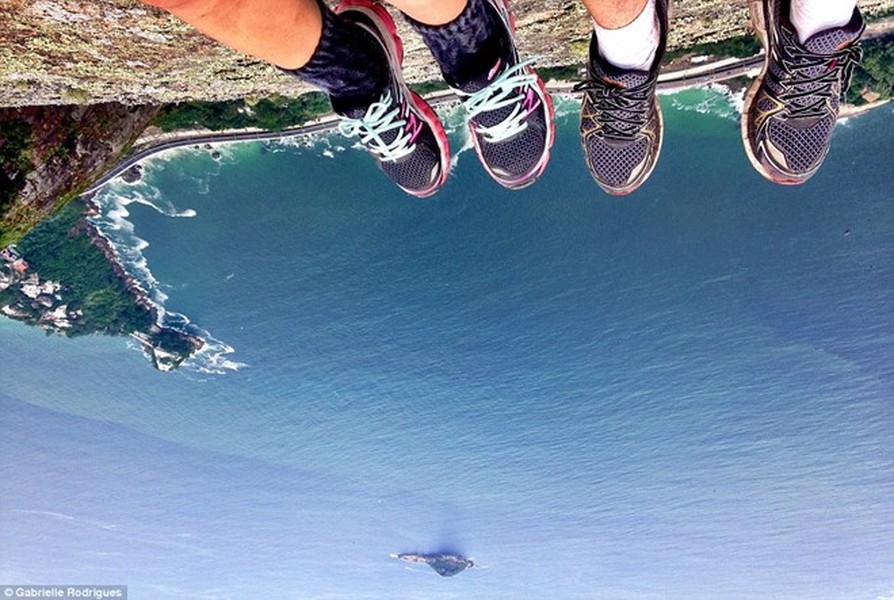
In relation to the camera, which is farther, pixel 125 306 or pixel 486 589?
pixel 486 589

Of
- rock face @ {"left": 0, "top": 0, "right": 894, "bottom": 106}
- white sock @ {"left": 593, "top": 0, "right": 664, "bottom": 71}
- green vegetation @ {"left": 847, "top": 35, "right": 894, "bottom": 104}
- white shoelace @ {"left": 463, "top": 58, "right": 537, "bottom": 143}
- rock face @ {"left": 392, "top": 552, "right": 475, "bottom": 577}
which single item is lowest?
rock face @ {"left": 392, "top": 552, "right": 475, "bottom": 577}

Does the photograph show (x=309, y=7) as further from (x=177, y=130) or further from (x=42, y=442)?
(x=42, y=442)

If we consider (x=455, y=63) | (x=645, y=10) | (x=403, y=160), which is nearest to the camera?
(x=645, y=10)

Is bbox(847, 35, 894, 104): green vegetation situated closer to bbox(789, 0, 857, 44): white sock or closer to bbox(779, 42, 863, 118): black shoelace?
bbox(779, 42, 863, 118): black shoelace

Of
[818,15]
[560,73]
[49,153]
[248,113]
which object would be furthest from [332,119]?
[818,15]

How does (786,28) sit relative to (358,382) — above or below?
below

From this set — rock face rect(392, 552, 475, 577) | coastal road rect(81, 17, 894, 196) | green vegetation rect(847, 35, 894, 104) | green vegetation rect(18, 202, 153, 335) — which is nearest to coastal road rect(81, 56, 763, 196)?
coastal road rect(81, 17, 894, 196)

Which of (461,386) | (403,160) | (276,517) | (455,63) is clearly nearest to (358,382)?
(461,386)
